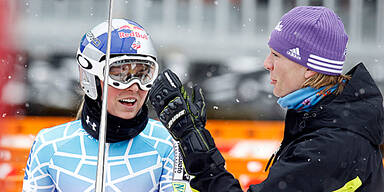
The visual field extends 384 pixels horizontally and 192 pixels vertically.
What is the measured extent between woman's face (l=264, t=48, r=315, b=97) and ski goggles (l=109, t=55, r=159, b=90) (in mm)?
340

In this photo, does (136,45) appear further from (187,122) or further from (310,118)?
(310,118)

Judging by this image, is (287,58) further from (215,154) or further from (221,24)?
(221,24)

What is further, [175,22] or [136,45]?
[175,22]

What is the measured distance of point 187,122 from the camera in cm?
103

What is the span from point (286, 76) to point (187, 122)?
23 centimetres

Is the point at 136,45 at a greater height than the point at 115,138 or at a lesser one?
greater

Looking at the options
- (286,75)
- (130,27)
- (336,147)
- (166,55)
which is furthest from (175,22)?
(336,147)

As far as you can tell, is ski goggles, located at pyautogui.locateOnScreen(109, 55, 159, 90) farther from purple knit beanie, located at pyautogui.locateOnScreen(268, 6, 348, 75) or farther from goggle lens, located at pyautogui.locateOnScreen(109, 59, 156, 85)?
purple knit beanie, located at pyautogui.locateOnScreen(268, 6, 348, 75)

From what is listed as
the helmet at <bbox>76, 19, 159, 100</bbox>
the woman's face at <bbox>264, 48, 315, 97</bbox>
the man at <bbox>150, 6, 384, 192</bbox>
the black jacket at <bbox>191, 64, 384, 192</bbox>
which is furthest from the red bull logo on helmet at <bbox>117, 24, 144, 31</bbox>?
the black jacket at <bbox>191, 64, 384, 192</bbox>

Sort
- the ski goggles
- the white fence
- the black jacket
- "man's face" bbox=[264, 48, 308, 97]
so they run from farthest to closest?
the white fence → the ski goggles → "man's face" bbox=[264, 48, 308, 97] → the black jacket

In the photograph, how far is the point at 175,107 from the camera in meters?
1.04

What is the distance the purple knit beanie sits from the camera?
1.01 meters

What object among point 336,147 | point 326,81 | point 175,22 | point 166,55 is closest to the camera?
point 336,147

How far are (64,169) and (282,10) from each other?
3.63 meters
